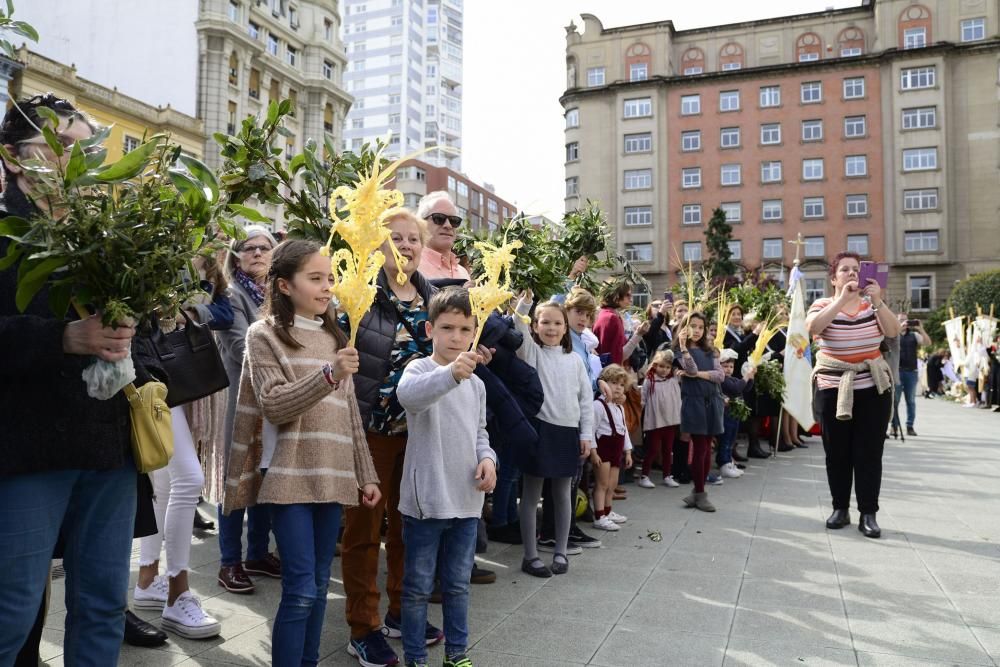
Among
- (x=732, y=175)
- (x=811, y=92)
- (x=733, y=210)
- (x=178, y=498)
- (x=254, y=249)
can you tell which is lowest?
(x=178, y=498)

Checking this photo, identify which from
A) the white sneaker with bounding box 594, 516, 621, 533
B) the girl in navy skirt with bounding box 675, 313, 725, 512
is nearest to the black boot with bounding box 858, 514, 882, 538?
the girl in navy skirt with bounding box 675, 313, 725, 512

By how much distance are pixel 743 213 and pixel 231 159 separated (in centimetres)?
5724

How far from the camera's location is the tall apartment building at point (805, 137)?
51219mm

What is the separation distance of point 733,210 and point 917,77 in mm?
14487

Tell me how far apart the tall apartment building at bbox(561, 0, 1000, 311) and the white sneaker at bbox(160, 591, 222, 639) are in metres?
52.6

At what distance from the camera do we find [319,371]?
3.03m

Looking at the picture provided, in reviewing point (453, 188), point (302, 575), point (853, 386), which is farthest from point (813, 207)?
point (302, 575)

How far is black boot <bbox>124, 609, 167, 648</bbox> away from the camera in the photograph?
369 cm

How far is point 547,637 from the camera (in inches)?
158

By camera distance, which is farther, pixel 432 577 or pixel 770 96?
pixel 770 96

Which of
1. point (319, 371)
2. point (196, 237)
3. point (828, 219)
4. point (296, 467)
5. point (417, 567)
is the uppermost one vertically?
point (828, 219)

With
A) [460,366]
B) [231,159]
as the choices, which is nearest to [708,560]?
[460,366]

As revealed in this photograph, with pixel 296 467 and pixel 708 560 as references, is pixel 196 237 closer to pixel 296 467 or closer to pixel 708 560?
pixel 296 467

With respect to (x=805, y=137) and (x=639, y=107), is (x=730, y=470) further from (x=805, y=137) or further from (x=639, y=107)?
(x=639, y=107)
